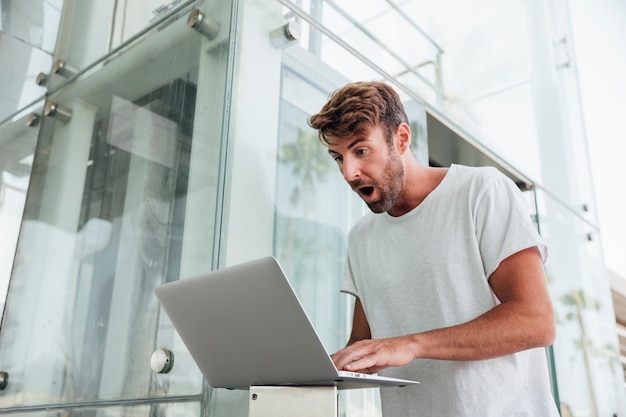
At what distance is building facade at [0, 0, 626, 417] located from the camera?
5.82ft

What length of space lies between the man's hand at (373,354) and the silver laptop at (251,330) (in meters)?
0.04

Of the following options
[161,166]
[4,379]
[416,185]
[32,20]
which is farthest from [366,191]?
[32,20]

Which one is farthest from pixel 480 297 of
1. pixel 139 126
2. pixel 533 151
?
pixel 533 151

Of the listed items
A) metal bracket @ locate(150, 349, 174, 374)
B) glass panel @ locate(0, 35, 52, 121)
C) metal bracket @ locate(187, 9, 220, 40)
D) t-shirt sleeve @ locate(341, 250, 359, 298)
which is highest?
glass panel @ locate(0, 35, 52, 121)

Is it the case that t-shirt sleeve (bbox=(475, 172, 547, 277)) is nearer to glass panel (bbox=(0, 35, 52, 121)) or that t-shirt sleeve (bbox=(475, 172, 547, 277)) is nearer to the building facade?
the building facade

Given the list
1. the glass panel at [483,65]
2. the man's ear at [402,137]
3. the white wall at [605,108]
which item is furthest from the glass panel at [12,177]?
the white wall at [605,108]

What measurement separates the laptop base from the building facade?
1.71 feet

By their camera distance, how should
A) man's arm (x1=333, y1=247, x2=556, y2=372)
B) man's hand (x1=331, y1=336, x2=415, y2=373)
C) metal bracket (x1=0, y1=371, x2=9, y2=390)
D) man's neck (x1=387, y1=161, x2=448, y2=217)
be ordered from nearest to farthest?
man's hand (x1=331, y1=336, x2=415, y2=373) < man's arm (x1=333, y1=247, x2=556, y2=372) < man's neck (x1=387, y1=161, x2=448, y2=217) < metal bracket (x1=0, y1=371, x2=9, y2=390)

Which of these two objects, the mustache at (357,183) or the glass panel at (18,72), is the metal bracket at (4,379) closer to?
the glass panel at (18,72)

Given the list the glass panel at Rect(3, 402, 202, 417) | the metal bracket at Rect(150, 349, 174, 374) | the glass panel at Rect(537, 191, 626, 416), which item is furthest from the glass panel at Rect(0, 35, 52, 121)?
the glass panel at Rect(537, 191, 626, 416)

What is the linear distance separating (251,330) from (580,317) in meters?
3.30

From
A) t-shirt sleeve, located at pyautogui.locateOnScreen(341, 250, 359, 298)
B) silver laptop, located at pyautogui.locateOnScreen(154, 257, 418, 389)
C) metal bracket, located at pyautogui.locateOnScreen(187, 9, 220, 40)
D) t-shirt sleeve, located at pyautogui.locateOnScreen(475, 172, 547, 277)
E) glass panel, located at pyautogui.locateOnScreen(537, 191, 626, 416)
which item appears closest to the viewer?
silver laptop, located at pyautogui.locateOnScreen(154, 257, 418, 389)

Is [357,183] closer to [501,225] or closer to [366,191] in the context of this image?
[366,191]

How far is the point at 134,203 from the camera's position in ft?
6.67
